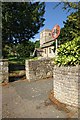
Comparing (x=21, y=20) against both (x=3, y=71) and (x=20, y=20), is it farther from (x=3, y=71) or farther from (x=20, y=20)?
(x=3, y=71)

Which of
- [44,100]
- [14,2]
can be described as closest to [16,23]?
[14,2]

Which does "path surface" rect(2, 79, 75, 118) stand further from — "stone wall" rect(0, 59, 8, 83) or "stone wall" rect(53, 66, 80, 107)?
"stone wall" rect(0, 59, 8, 83)

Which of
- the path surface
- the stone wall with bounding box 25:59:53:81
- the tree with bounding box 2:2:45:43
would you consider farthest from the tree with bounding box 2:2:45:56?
the path surface

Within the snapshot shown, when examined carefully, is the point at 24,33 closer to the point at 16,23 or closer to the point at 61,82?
the point at 16,23

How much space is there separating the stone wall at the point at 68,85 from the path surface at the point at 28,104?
525mm

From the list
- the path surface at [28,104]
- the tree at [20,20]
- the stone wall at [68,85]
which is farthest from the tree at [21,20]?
the stone wall at [68,85]

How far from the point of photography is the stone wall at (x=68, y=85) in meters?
6.49

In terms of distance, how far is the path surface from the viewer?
5984mm

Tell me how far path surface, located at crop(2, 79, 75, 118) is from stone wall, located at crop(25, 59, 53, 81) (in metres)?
1.79

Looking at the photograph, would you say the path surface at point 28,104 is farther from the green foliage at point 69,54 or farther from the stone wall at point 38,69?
the stone wall at point 38,69

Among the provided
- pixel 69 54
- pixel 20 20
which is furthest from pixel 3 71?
pixel 20 20

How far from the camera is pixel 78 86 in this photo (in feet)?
21.1

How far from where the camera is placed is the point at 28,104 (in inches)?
278

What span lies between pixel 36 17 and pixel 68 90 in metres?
20.2
